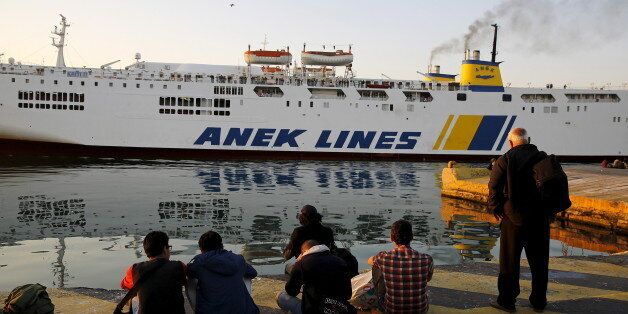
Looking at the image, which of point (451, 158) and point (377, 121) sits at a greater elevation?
point (377, 121)

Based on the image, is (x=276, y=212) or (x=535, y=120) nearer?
(x=276, y=212)

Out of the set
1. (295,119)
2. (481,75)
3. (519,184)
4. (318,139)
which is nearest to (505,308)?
(519,184)

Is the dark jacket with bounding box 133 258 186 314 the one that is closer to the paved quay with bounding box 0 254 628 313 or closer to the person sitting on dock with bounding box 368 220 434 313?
the paved quay with bounding box 0 254 628 313

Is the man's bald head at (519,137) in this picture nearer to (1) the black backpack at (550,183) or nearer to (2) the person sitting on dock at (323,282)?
(1) the black backpack at (550,183)

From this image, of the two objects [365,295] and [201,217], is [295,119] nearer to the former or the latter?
[201,217]

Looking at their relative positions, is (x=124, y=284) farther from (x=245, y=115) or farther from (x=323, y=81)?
(x=323, y=81)

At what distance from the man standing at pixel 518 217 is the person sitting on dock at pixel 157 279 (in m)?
2.72

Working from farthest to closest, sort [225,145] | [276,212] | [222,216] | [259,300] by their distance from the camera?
[225,145]
[276,212]
[222,216]
[259,300]

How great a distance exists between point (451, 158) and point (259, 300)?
113 ft

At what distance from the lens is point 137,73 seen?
123 ft

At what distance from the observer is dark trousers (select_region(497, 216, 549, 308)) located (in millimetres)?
4723

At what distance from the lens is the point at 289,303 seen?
4836 millimetres

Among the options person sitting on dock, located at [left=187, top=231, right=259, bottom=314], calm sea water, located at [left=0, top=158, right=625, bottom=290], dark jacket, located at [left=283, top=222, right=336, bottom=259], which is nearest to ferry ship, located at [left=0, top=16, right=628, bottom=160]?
calm sea water, located at [left=0, top=158, right=625, bottom=290]

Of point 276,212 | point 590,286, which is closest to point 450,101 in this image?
point 276,212
